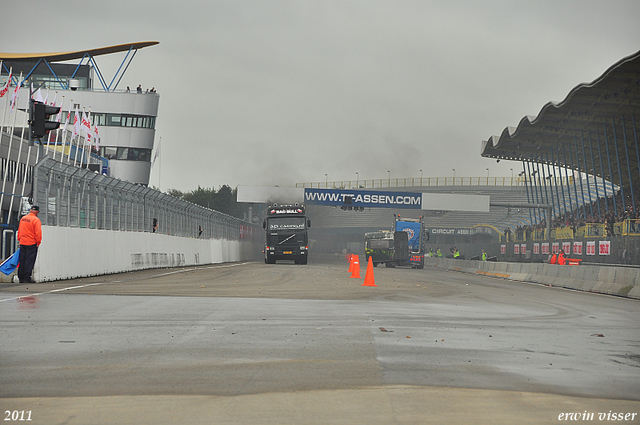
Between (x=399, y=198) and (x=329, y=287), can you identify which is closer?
(x=329, y=287)

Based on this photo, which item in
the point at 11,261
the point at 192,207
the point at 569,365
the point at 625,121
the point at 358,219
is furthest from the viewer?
the point at 358,219

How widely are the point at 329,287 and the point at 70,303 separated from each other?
819cm

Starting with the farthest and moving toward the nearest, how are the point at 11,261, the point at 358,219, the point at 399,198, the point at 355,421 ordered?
1. the point at 358,219
2. the point at 399,198
3. the point at 11,261
4. the point at 355,421

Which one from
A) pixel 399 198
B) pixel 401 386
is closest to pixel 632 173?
pixel 399 198

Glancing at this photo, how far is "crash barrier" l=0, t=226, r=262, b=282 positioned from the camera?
18234 mm

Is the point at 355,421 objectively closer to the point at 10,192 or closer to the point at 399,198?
the point at 10,192

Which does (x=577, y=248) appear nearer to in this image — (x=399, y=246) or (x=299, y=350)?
(x=399, y=246)

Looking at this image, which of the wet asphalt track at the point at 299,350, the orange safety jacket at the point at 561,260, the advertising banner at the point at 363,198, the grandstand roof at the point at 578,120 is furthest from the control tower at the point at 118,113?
the wet asphalt track at the point at 299,350

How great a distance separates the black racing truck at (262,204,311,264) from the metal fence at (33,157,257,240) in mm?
6062

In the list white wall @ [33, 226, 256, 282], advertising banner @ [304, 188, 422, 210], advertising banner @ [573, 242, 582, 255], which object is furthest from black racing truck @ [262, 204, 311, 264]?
advertising banner @ [304, 188, 422, 210]

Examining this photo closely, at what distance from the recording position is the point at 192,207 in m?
39.8

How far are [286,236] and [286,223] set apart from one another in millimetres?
800

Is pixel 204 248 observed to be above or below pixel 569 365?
above

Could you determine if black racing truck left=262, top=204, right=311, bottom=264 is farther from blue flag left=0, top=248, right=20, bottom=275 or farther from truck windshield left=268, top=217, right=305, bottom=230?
blue flag left=0, top=248, right=20, bottom=275
